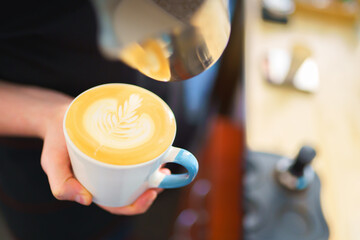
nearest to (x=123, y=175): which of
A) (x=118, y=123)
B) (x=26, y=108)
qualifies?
(x=118, y=123)

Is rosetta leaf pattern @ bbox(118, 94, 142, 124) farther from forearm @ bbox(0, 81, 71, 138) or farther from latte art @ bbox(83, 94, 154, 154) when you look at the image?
forearm @ bbox(0, 81, 71, 138)

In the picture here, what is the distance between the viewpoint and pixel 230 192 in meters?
1.69

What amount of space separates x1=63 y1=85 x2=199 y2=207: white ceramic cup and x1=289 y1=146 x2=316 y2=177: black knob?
463 millimetres

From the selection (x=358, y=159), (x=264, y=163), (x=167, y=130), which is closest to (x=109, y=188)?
(x=167, y=130)

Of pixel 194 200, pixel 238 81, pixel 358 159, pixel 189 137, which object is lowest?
pixel 194 200

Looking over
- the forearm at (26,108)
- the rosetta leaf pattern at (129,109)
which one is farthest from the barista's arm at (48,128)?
the rosetta leaf pattern at (129,109)

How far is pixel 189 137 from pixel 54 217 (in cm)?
53

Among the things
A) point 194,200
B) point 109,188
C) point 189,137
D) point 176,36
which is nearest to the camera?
point 176,36

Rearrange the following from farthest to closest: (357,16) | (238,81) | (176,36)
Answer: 1. (238,81)
2. (357,16)
3. (176,36)

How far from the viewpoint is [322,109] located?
1118mm

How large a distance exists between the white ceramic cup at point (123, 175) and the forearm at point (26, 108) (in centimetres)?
16

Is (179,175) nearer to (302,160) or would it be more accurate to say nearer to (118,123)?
(118,123)

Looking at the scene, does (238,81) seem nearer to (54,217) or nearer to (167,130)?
(54,217)

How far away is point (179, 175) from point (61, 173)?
183 mm
